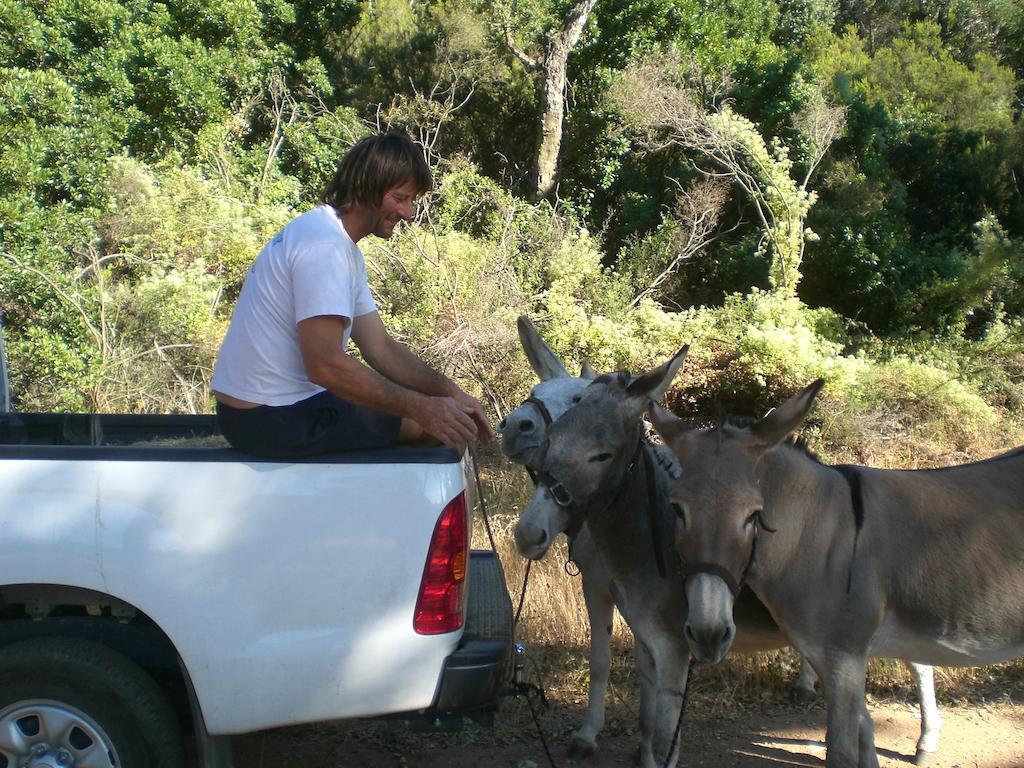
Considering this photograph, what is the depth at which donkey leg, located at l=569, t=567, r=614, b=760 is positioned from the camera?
452 cm

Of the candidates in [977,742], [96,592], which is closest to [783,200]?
[977,742]

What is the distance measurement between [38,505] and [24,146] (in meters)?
13.6

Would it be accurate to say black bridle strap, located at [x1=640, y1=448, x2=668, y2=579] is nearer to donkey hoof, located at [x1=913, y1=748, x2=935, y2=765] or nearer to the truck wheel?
donkey hoof, located at [x1=913, y1=748, x2=935, y2=765]

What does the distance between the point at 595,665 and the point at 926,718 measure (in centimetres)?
173

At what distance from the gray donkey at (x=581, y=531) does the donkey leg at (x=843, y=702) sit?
53 cm

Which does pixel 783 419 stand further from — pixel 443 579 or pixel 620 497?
pixel 443 579

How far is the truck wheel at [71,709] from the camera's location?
3.10 m

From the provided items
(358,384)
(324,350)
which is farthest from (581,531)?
(324,350)

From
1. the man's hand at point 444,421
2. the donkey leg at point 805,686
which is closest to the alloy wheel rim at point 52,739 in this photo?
the man's hand at point 444,421

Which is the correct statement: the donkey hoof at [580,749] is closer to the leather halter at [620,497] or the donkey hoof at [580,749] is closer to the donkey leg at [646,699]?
the donkey leg at [646,699]

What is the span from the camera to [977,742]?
4734mm

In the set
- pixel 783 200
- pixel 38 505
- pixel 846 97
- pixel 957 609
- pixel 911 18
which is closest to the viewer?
pixel 38 505

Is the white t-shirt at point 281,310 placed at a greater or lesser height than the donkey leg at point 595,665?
greater

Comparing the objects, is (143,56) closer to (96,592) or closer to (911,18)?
(96,592)
